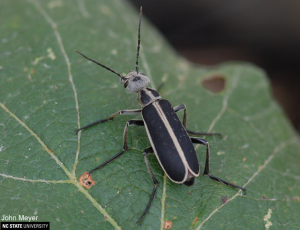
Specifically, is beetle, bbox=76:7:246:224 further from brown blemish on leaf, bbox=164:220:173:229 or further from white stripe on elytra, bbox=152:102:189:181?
brown blemish on leaf, bbox=164:220:173:229

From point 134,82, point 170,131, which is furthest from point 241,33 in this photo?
point 170,131

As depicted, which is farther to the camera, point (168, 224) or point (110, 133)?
point (110, 133)

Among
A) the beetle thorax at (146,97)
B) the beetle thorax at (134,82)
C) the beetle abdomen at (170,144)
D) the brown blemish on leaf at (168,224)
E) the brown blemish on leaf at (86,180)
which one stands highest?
the beetle thorax at (134,82)

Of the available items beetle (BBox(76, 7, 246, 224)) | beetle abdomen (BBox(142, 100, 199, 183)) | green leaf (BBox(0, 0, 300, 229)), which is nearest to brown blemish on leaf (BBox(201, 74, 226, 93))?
green leaf (BBox(0, 0, 300, 229))

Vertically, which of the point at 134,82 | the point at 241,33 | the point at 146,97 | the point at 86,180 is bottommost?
the point at 86,180

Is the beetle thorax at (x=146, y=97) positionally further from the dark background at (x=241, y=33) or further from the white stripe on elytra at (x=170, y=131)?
the dark background at (x=241, y=33)

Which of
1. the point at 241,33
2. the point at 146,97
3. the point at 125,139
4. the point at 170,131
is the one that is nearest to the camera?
the point at 170,131

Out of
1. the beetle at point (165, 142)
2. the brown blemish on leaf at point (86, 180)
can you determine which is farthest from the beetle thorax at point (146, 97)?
the brown blemish on leaf at point (86, 180)

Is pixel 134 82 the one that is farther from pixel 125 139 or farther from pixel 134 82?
pixel 125 139

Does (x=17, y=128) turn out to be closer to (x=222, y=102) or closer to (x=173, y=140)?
(x=173, y=140)
